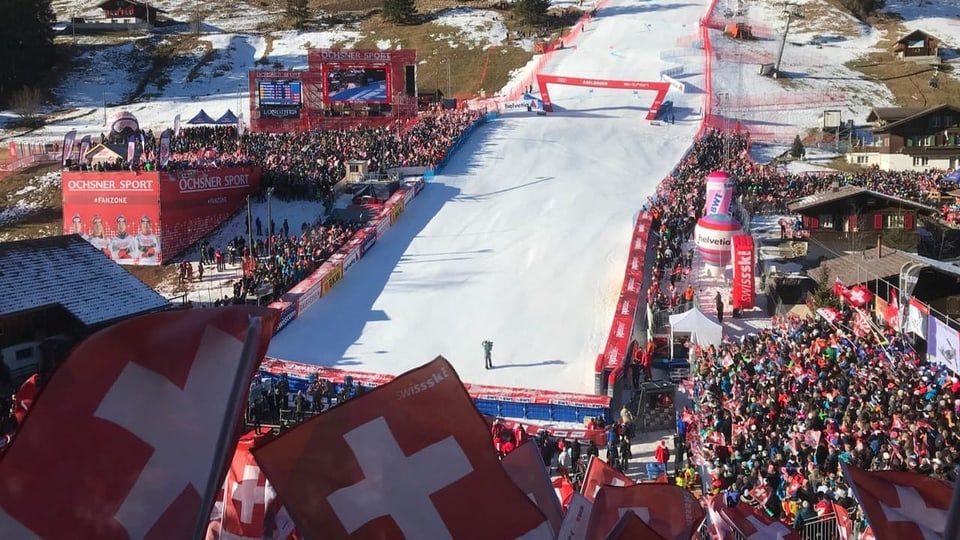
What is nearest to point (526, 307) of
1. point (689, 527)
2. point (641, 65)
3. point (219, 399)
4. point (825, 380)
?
point (825, 380)

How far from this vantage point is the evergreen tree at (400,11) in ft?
233

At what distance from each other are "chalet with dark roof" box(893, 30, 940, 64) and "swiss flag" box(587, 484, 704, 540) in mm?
62741

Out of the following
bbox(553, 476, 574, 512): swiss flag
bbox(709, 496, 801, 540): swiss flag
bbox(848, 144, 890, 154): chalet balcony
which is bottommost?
bbox(848, 144, 890, 154): chalet balcony

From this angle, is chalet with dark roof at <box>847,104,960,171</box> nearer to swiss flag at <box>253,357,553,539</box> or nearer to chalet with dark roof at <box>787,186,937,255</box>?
chalet with dark roof at <box>787,186,937,255</box>

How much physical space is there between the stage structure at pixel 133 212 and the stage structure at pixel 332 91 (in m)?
13.4

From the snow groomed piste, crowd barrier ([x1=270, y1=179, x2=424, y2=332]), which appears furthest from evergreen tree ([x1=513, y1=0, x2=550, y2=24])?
the snow groomed piste

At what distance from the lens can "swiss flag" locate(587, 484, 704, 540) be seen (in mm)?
5695

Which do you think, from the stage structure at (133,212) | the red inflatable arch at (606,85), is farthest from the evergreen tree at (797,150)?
the stage structure at (133,212)

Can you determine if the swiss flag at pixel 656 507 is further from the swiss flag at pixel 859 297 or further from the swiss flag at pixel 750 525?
the swiss flag at pixel 859 297

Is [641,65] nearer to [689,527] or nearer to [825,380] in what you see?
[825,380]

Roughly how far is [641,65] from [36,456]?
2182 inches

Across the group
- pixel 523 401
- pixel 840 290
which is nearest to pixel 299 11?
pixel 523 401

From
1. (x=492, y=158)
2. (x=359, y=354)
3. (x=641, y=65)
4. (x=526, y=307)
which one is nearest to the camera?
(x=359, y=354)

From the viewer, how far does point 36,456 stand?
13.3 feet
